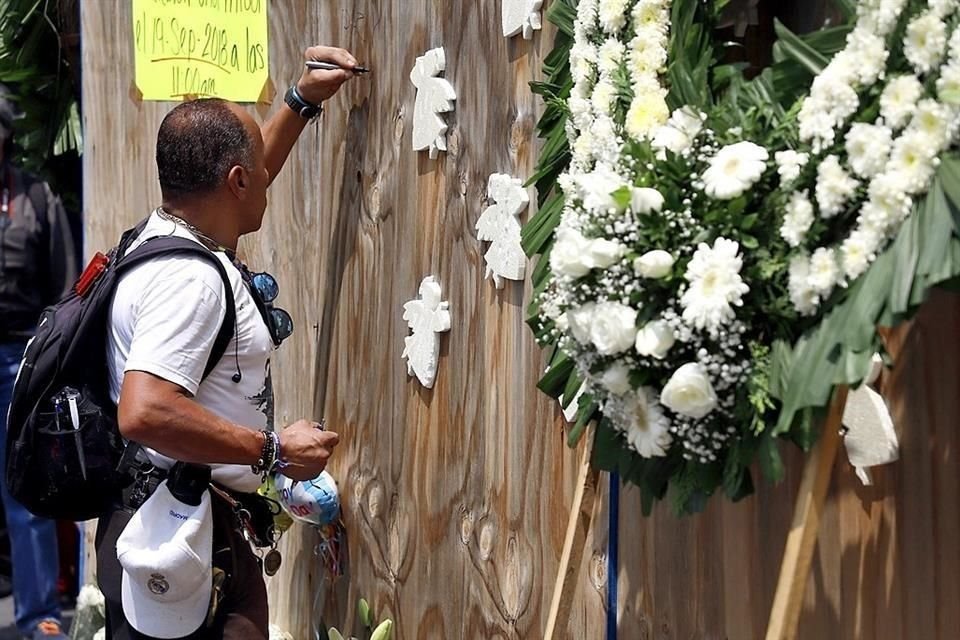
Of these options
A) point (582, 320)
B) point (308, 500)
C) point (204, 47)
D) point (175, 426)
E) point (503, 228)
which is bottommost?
point (308, 500)

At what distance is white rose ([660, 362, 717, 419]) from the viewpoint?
1.71 meters

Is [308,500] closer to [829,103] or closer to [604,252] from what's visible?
[604,252]

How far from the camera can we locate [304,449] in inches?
104

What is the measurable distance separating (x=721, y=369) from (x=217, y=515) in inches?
53.4

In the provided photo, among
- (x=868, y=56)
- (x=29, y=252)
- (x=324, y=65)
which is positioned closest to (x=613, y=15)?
(x=868, y=56)

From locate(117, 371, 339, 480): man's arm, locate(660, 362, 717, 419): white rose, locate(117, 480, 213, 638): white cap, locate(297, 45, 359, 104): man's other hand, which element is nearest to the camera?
locate(660, 362, 717, 419): white rose

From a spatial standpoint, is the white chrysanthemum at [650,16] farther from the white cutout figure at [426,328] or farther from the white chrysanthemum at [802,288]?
the white cutout figure at [426,328]

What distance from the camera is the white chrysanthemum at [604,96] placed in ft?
6.81

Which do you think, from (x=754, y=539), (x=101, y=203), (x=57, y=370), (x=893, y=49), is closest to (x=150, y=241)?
(x=57, y=370)

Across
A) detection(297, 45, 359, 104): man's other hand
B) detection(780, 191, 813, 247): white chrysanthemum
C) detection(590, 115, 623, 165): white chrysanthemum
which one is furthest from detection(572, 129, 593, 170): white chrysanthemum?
detection(297, 45, 359, 104): man's other hand

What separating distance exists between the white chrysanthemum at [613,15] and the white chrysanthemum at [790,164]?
0.52m

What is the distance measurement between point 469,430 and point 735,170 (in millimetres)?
1433

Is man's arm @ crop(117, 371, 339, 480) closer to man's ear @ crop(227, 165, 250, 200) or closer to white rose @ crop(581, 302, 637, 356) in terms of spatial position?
man's ear @ crop(227, 165, 250, 200)

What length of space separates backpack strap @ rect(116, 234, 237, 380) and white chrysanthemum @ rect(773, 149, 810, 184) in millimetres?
1265
